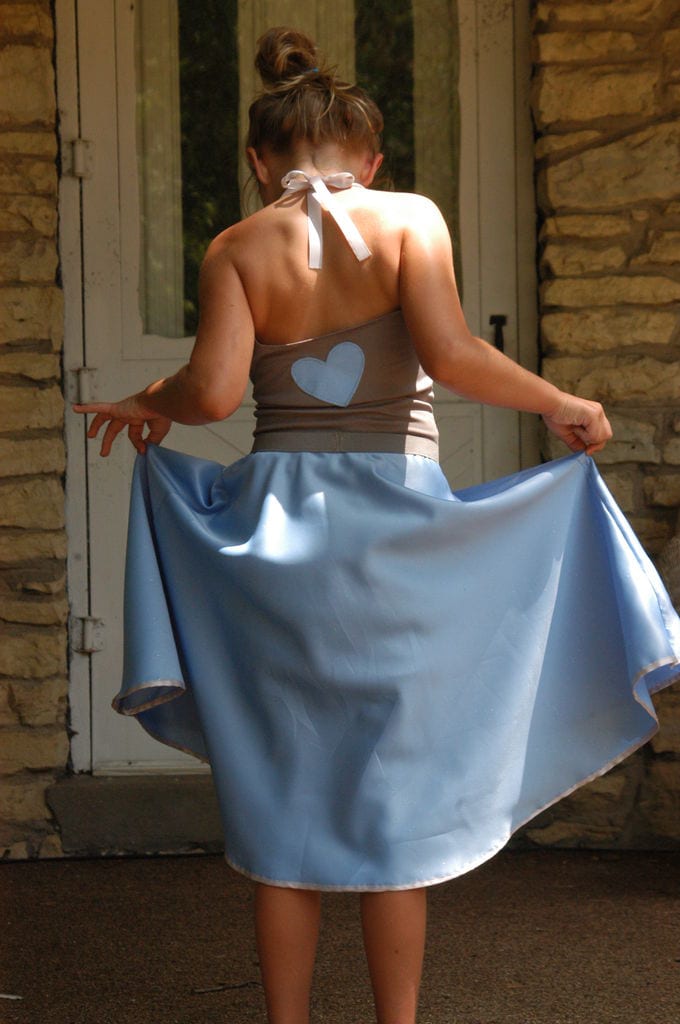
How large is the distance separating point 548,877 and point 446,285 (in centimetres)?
230

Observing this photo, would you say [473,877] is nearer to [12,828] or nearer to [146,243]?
[12,828]

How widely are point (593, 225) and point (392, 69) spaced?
34.4 inches

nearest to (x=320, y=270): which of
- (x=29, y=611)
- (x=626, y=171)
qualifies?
(x=626, y=171)

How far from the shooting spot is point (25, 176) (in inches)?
162

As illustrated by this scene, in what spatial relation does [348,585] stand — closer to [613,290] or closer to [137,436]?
[137,436]

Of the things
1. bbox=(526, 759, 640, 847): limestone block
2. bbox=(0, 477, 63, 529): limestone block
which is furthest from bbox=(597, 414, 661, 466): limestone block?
bbox=(0, 477, 63, 529): limestone block

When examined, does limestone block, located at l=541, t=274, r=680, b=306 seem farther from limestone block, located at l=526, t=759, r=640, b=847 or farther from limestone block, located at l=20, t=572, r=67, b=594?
limestone block, located at l=20, t=572, r=67, b=594

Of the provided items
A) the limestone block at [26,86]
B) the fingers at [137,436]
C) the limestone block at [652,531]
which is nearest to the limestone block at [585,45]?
the limestone block at [652,531]

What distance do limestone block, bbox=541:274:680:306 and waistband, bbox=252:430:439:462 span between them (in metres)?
1.92

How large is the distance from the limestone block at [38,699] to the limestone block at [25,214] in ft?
4.69

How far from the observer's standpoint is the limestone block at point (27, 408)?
4121 mm

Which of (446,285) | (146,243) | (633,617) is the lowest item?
(633,617)

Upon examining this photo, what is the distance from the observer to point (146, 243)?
14.2 ft

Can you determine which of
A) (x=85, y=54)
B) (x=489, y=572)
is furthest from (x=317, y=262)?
(x=85, y=54)
